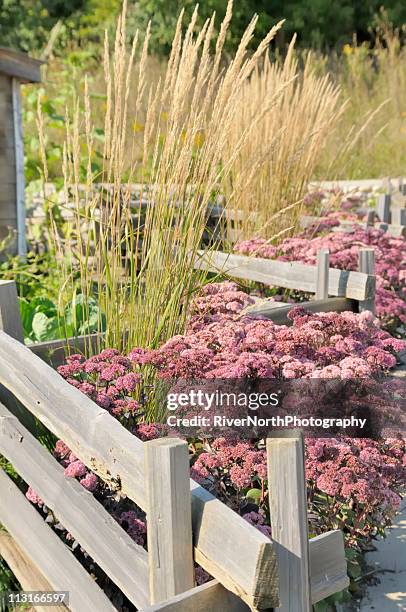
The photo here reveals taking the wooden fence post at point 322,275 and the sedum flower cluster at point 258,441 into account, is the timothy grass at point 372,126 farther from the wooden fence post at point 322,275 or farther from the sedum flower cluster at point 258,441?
the sedum flower cluster at point 258,441

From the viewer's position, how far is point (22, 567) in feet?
8.93

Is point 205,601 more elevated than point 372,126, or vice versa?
point 372,126

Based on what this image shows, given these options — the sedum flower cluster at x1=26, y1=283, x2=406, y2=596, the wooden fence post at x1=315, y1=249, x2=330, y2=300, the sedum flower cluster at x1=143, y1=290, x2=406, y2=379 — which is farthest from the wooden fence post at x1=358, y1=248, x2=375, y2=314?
the sedum flower cluster at x1=26, y1=283, x2=406, y2=596

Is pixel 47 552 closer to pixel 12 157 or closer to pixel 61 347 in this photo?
pixel 61 347

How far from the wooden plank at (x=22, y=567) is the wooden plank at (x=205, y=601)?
841 mm

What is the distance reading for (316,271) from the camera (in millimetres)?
4043

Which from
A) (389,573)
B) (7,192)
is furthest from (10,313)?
(7,192)

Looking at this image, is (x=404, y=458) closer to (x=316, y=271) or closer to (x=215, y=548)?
(x=215, y=548)

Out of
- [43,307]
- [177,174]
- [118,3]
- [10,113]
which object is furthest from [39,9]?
[177,174]

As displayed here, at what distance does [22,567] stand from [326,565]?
4.08ft

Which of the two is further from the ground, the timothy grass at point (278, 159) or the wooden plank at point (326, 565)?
the timothy grass at point (278, 159)

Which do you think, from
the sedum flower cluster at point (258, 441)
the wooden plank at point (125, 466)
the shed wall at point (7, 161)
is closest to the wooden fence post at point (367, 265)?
the sedum flower cluster at point (258, 441)

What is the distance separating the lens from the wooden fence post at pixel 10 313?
292cm

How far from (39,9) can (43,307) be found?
51.9 ft
